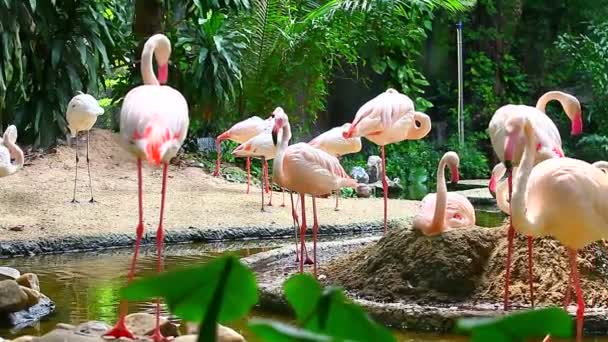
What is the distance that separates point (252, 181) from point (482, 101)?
6.02 metres

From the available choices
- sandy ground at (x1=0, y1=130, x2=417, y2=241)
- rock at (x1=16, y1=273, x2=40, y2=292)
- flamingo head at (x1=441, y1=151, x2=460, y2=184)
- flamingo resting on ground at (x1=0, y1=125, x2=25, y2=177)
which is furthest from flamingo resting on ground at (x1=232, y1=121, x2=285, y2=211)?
rock at (x1=16, y1=273, x2=40, y2=292)

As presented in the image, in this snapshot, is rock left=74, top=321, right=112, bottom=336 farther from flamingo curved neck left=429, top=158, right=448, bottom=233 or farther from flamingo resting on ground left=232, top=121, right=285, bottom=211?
flamingo resting on ground left=232, top=121, right=285, bottom=211

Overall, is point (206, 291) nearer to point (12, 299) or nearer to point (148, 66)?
point (148, 66)

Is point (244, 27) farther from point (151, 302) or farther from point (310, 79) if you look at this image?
point (151, 302)

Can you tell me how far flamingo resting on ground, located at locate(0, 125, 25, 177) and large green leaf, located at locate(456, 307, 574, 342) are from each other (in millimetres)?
7194

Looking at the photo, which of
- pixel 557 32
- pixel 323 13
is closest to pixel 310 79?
pixel 323 13

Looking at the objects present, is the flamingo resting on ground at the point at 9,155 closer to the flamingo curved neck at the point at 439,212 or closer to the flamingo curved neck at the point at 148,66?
the flamingo curved neck at the point at 148,66

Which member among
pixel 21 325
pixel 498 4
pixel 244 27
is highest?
pixel 498 4

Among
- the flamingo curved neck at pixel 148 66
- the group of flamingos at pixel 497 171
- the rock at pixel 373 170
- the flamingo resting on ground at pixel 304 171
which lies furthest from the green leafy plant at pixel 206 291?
the rock at pixel 373 170

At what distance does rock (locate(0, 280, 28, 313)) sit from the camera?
4.48 metres

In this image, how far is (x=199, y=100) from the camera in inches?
447

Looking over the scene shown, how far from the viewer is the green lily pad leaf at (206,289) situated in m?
0.47

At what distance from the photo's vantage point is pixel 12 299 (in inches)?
177

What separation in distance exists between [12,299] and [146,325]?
106cm
